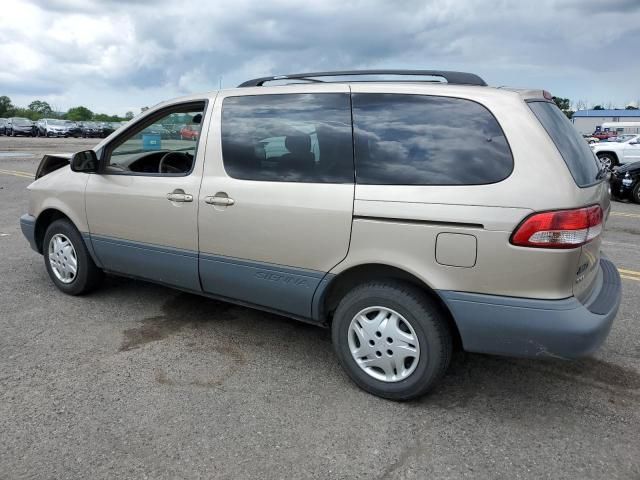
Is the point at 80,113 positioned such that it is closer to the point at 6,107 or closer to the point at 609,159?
the point at 6,107

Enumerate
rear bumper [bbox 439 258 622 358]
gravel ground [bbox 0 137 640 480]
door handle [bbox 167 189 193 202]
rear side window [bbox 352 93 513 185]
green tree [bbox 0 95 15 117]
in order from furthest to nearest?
green tree [bbox 0 95 15 117] < door handle [bbox 167 189 193 202] < rear side window [bbox 352 93 513 185] < rear bumper [bbox 439 258 622 358] < gravel ground [bbox 0 137 640 480]

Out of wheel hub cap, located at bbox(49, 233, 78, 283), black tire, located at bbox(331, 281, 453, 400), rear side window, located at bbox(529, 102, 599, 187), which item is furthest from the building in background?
black tire, located at bbox(331, 281, 453, 400)

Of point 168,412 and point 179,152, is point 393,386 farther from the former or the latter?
point 179,152

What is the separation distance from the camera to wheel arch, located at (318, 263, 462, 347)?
3076 mm

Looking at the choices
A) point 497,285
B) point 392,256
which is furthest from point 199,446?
point 497,285

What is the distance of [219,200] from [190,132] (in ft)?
2.25

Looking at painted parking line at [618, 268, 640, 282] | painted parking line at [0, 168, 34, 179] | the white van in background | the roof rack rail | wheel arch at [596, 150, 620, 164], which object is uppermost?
the white van in background

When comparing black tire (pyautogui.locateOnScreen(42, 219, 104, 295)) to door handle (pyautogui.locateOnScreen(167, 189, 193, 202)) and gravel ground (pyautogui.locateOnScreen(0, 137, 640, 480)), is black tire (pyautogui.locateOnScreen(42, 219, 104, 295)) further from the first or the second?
door handle (pyautogui.locateOnScreen(167, 189, 193, 202))

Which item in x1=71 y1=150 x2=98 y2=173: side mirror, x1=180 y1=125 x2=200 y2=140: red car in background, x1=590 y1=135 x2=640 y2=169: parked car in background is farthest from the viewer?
x1=590 y1=135 x2=640 y2=169: parked car in background

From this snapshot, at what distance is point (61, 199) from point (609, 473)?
4391 mm

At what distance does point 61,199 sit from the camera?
471cm

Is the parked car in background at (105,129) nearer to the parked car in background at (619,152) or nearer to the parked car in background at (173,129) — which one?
the parked car in background at (619,152)

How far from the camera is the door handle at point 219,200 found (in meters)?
3.60

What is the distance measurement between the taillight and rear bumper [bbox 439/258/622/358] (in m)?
0.29
